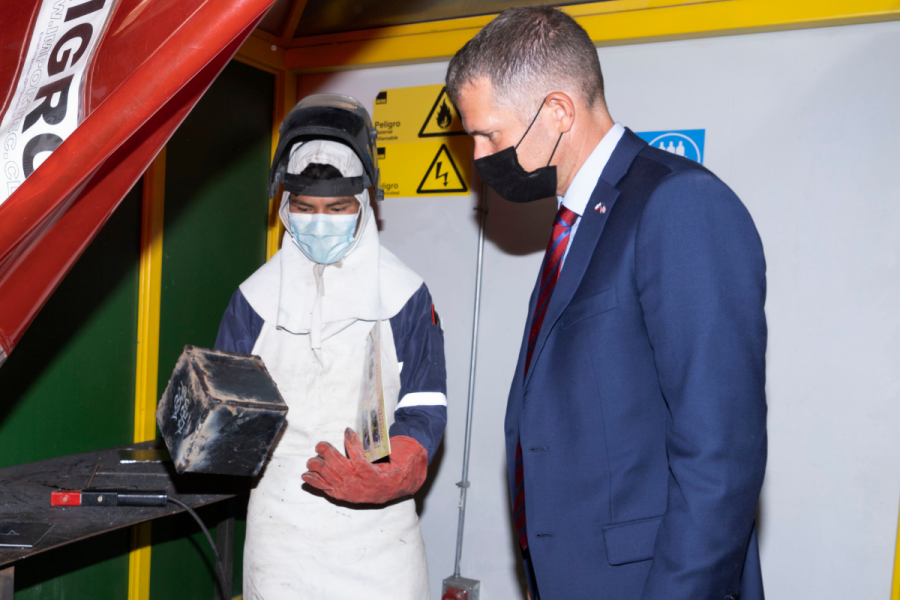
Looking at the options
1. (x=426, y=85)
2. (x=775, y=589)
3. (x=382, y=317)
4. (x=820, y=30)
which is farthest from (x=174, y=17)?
(x=775, y=589)

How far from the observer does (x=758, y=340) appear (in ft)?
2.76

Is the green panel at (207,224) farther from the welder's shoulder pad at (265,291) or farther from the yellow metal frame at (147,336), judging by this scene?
the welder's shoulder pad at (265,291)

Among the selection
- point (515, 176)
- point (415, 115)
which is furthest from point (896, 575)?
point (415, 115)

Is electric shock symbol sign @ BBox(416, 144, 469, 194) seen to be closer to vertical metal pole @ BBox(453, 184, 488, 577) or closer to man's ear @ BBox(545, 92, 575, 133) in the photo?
vertical metal pole @ BBox(453, 184, 488, 577)

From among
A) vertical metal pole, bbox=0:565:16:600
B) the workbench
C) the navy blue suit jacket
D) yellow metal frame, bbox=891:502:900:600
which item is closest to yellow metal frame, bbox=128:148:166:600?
the workbench

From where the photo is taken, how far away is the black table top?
4.80 feet

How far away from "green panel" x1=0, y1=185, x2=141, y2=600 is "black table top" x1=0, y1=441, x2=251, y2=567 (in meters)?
0.09

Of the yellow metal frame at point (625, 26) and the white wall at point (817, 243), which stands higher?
the yellow metal frame at point (625, 26)

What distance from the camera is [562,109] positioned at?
42.8 inches

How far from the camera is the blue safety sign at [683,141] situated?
202cm

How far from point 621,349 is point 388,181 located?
168 cm

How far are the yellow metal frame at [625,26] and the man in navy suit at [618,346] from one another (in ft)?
3.43

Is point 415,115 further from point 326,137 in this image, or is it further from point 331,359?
point 331,359

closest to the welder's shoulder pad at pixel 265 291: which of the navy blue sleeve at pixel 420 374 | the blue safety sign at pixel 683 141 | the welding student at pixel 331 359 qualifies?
the welding student at pixel 331 359
